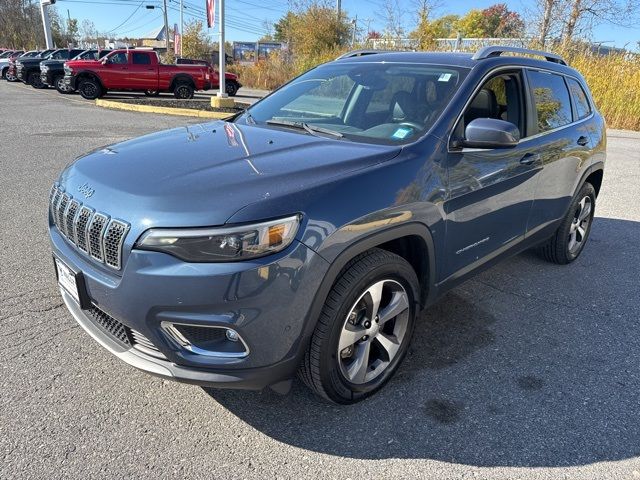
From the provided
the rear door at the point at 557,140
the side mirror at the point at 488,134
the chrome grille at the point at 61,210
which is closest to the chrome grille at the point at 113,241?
the chrome grille at the point at 61,210

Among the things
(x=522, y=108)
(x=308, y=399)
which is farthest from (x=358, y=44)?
(x=308, y=399)

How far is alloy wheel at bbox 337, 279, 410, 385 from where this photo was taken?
246cm

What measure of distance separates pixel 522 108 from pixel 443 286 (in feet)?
5.07

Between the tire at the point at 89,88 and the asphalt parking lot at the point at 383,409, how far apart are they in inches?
682

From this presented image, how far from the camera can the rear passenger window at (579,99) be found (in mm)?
4348

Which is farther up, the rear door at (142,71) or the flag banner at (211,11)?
the flag banner at (211,11)

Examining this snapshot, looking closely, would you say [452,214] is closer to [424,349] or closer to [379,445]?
[424,349]

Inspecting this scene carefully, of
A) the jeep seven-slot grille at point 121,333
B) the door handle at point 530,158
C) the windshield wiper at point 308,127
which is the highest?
the windshield wiper at point 308,127

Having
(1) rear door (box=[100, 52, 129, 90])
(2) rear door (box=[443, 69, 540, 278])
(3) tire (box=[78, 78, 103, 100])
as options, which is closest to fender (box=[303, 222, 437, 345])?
(2) rear door (box=[443, 69, 540, 278])

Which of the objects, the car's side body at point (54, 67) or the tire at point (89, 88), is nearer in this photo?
the tire at point (89, 88)

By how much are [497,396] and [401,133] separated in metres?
1.58

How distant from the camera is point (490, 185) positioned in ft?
10.0

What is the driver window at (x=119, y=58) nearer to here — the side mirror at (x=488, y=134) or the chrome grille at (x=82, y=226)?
the chrome grille at (x=82, y=226)

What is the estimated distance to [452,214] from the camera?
2793 mm
